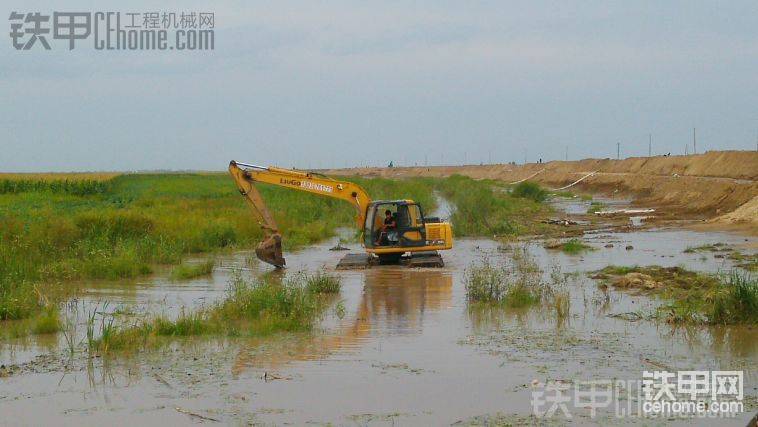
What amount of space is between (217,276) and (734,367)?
1280cm

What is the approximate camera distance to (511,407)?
910cm

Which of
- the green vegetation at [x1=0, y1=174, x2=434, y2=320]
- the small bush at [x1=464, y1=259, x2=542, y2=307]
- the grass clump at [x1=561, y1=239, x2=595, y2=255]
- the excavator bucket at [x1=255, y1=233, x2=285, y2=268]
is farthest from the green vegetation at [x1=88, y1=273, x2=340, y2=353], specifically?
the grass clump at [x1=561, y1=239, x2=595, y2=255]

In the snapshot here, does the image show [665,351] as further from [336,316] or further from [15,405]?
[15,405]

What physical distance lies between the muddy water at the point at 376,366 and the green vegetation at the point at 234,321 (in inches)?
14.8

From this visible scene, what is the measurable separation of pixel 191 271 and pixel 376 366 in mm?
10371

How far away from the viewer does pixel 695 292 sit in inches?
619

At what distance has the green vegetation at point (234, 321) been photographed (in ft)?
39.9

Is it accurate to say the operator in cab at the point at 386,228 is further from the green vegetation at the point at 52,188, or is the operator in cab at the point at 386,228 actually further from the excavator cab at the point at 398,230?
the green vegetation at the point at 52,188

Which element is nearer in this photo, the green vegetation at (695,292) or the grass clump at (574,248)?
the green vegetation at (695,292)

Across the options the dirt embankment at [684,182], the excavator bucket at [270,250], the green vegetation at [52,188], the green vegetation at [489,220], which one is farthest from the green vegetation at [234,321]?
the green vegetation at [52,188]

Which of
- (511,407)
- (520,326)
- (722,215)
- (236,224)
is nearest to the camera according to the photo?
(511,407)

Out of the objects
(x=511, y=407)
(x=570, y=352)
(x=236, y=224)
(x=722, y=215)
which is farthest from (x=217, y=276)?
(x=722, y=215)

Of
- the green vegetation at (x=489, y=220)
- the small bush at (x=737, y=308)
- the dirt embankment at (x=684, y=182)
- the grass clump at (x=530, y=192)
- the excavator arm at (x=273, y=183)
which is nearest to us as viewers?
the small bush at (x=737, y=308)

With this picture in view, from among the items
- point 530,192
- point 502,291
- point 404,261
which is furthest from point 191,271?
point 530,192
